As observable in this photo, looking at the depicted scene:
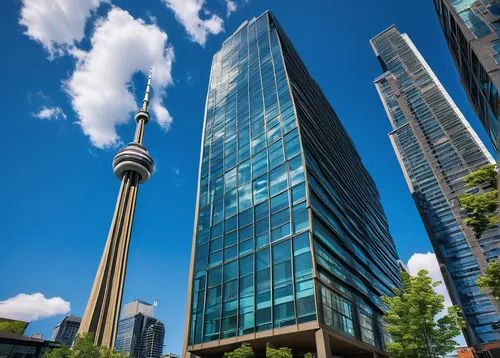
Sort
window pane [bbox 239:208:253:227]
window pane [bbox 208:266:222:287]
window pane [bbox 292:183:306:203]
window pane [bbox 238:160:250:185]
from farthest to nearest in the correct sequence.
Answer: window pane [bbox 238:160:250:185]
window pane [bbox 239:208:253:227]
window pane [bbox 208:266:222:287]
window pane [bbox 292:183:306:203]

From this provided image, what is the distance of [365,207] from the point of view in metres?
61.7

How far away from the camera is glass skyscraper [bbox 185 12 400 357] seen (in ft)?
87.3

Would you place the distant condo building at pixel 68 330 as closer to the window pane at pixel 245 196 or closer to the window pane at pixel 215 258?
the window pane at pixel 215 258

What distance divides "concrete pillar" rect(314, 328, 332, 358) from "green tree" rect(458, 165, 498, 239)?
13930 millimetres

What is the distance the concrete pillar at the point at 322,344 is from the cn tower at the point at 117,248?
3102cm

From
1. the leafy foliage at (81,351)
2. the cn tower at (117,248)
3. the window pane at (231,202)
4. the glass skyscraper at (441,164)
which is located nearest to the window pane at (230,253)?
the window pane at (231,202)

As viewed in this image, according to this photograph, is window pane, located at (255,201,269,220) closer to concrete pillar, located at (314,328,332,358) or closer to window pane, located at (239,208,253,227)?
window pane, located at (239,208,253,227)

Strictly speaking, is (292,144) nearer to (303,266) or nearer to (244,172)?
(244,172)

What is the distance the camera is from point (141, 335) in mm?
188750

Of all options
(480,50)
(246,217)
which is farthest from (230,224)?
(480,50)

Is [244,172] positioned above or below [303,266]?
above

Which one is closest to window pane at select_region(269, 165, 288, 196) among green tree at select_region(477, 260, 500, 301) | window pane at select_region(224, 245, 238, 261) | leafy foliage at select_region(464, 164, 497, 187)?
window pane at select_region(224, 245, 238, 261)

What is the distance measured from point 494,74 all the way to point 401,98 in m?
98.2

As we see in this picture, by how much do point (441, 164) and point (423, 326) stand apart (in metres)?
84.9
